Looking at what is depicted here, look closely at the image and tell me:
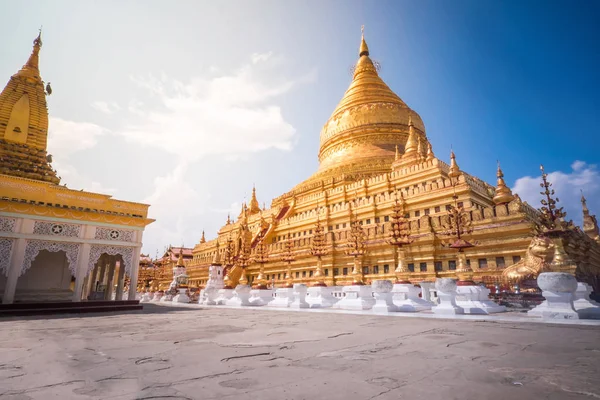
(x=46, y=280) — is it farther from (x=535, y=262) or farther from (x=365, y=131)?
(x=365, y=131)

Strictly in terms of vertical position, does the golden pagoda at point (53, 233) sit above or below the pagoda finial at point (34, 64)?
below

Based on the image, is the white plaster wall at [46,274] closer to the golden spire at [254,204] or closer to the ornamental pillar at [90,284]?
the ornamental pillar at [90,284]

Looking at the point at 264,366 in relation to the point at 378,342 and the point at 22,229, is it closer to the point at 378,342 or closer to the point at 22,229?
the point at 378,342

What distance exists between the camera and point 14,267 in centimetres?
1425

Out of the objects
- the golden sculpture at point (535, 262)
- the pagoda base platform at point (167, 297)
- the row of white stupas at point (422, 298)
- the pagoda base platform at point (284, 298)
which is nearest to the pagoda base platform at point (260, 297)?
the row of white stupas at point (422, 298)

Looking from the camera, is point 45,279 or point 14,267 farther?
point 45,279

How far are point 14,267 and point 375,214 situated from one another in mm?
22416

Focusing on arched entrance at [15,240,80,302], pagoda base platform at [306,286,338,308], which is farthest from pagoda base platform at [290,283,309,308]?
arched entrance at [15,240,80,302]

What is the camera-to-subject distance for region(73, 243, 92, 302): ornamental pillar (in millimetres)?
15484

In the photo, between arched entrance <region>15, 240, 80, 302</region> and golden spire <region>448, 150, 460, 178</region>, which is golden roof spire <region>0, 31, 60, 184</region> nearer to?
arched entrance <region>15, 240, 80, 302</region>

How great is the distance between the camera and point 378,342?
5.18 m

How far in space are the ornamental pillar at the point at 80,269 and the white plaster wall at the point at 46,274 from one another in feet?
14.4

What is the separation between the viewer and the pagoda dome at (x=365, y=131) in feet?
115

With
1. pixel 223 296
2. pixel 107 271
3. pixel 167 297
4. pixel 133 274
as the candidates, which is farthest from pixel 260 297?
pixel 167 297
